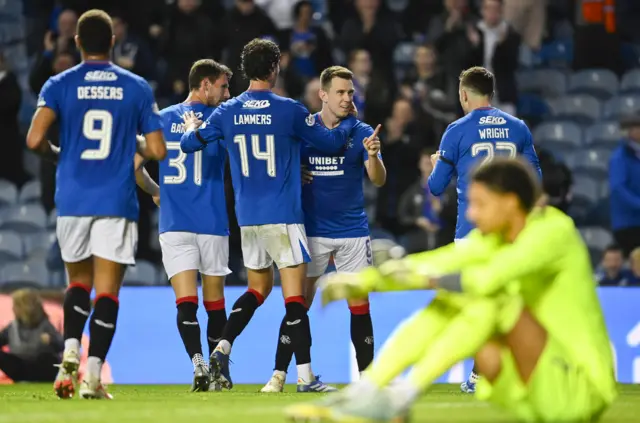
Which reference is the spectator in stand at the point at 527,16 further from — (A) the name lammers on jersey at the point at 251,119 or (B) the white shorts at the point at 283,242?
(B) the white shorts at the point at 283,242

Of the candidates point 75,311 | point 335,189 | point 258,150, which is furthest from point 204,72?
point 75,311

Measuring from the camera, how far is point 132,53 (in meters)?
14.8

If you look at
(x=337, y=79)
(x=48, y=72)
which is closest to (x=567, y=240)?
(x=337, y=79)

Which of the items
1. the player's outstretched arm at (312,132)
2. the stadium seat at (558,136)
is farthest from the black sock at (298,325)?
the stadium seat at (558,136)

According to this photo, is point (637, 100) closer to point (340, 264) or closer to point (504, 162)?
point (340, 264)

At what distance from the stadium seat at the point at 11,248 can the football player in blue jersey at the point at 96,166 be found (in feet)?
23.7

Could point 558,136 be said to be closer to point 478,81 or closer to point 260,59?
point 478,81

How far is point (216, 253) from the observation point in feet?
30.3

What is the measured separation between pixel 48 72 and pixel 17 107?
1.96ft

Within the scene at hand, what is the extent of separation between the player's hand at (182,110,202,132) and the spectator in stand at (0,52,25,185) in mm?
6056

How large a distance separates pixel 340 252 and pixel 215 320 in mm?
1097

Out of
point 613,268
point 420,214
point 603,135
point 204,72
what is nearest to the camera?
point 204,72

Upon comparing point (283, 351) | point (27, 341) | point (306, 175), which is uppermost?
point (306, 175)

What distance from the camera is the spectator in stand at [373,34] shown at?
597 inches
